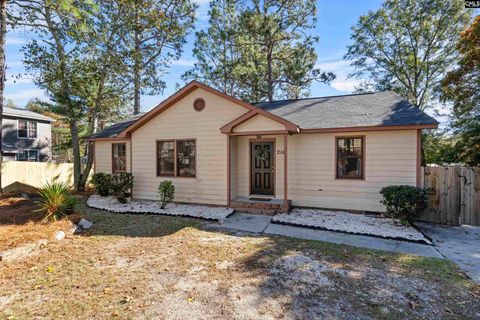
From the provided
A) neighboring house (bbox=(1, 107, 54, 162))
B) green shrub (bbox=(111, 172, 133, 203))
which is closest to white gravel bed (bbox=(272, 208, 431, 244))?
green shrub (bbox=(111, 172, 133, 203))

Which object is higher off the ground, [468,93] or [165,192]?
[468,93]

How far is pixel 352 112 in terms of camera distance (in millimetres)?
9328

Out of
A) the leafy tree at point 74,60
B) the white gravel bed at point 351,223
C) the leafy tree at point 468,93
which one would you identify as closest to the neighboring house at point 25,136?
the leafy tree at point 74,60

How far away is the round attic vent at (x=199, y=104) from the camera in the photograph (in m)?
9.92

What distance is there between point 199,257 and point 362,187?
598cm

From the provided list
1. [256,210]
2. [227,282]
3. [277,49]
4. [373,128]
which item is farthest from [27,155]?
[373,128]

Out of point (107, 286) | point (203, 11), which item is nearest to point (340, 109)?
point (107, 286)

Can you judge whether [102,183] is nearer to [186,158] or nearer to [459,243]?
[186,158]

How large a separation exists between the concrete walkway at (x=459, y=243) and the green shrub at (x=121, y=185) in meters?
10.4

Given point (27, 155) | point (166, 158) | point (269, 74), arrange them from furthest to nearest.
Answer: point (27, 155)
point (269, 74)
point (166, 158)

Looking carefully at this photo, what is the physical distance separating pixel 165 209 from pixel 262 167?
154 inches

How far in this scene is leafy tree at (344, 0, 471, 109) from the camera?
18000 mm

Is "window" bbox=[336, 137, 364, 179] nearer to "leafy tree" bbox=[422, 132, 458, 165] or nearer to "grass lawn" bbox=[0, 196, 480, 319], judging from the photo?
"grass lawn" bbox=[0, 196, 480, 319]

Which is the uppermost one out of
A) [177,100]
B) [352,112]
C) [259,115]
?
[177,100]
